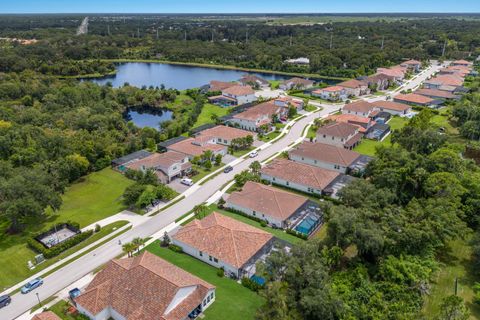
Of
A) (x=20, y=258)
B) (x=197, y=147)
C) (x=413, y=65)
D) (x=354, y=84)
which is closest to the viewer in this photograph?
(x=20, y=258)

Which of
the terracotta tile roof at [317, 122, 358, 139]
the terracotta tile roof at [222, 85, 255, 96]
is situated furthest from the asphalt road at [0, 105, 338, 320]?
the terracotta tile roof at [222, 85, 255, 96]

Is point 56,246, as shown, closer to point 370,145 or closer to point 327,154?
point 327,154

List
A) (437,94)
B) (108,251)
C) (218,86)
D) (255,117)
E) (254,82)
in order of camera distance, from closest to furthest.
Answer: (108,251)
(255,117)
(437,94)
(218,86)
(254,82)

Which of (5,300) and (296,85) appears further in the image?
(296,85)

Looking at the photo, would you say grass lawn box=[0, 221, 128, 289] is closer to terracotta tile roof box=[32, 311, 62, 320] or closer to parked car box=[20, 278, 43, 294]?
parked car box=[20, 278, 43, 294]

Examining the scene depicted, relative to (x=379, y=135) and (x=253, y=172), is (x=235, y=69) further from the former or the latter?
(x=253, y=172)

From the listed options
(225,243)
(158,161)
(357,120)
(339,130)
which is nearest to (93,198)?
(158,161)

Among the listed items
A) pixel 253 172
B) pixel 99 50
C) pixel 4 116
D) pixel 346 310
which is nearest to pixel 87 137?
pixel 4 116
